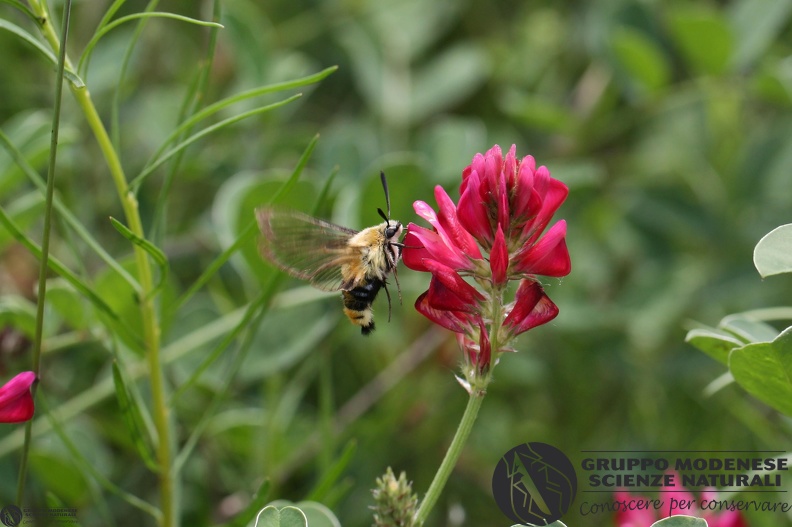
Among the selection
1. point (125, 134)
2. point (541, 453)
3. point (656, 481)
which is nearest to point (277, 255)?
point (541, 453)

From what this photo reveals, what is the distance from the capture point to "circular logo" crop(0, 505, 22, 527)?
0.99 meters

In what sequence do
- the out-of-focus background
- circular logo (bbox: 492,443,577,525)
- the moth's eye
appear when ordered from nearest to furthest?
1. circular logo (bbox: 492,443,577,525)
2. the moth's eye
3. the out-of-focus background

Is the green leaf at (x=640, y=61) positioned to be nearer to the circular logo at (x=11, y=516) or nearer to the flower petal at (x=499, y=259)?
the flower petal at (x=499, y=259)

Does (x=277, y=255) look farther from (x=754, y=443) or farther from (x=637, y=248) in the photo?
(x=637, y=248)

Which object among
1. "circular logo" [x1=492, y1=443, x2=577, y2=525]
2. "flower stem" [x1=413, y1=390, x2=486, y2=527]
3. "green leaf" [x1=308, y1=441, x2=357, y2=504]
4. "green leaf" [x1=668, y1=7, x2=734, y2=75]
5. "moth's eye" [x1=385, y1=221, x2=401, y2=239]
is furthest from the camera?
"green leaf" [x1=668, y1=7, x2=734, y2=75]

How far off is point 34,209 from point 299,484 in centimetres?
80

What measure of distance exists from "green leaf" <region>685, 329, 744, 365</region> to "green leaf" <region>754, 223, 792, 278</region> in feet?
0.29

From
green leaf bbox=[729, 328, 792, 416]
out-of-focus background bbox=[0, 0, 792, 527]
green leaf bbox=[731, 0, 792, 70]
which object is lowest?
green leaf bbox=[729, 328, 792, 416]

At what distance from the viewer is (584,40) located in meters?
2.68

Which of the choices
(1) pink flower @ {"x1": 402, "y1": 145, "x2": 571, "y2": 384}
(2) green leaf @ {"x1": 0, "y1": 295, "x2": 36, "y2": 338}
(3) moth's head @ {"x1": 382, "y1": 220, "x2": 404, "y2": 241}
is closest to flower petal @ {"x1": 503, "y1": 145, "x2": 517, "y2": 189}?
(1) pink flower @ {"x1": 402, "y1": 145, "x2": 571, "y2": 384}

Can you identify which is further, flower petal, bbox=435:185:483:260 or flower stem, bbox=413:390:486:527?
flower petal, bbox=435:185:483:260

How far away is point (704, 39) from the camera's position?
2.02m

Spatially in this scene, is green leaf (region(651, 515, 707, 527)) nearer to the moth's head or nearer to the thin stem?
the moth's head

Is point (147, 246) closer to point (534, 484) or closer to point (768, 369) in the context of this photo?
point (534, 484)
